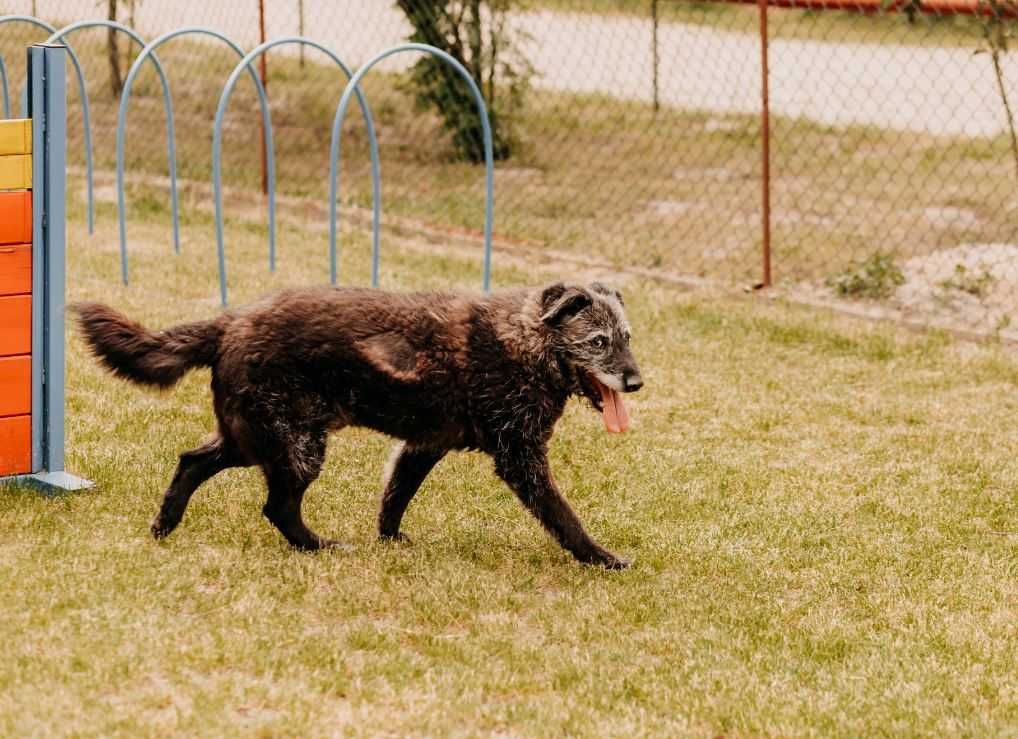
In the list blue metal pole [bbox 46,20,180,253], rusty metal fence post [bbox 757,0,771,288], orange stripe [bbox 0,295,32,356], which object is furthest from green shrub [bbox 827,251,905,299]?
orange stripe [bbox 0,295,32,356]

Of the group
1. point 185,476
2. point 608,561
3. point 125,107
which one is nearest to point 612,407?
point 608,561

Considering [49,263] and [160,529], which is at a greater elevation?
[49,263]

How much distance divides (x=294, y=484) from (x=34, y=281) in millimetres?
1560

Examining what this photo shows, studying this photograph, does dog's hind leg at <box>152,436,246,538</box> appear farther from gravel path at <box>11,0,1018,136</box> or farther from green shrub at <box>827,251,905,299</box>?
gravel path at <box>11,0,1018,136</box>

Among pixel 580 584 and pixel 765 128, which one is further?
pixel 765 128

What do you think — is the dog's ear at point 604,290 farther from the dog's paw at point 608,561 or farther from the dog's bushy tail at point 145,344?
the dog's bushy tail at point 145,344

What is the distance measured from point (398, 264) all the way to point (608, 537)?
551 centimetres

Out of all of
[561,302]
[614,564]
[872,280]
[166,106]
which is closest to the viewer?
[561,302]

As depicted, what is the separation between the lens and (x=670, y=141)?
15078 mm

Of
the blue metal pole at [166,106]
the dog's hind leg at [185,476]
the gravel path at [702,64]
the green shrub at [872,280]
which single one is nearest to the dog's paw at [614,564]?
the dog's hind leg at [185,476]

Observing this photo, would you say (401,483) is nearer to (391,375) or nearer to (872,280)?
(391,375)

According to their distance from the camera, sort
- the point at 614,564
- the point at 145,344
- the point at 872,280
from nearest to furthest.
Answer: the point at 145,344, the point at 614,564, the point at 872,280

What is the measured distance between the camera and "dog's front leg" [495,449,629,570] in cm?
553

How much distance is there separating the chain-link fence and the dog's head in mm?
4539
